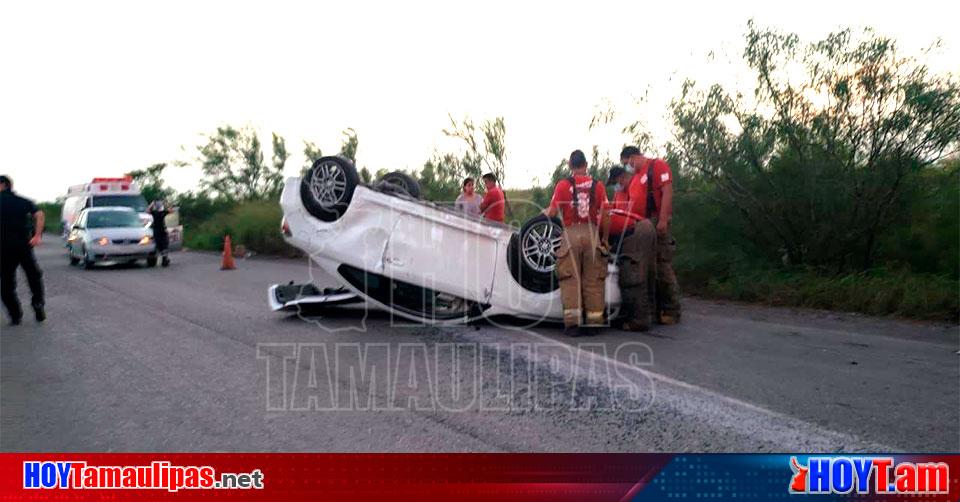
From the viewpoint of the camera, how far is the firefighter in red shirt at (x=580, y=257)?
8156 millimetres

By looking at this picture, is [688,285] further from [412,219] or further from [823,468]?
[823,468]

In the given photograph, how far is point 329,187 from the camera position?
8.91 m

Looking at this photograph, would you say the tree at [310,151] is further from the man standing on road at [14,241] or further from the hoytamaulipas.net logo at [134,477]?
the hoytamaulipas.net logo at [134,477]

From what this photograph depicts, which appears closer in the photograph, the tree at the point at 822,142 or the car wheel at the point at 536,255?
the car wheel at the point at 536,255

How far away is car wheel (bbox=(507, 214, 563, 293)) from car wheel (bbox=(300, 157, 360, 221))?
1857mm

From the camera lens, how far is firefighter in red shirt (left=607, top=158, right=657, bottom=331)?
8445 mm

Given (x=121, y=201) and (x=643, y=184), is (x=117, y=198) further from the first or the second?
(x=643, y=184)

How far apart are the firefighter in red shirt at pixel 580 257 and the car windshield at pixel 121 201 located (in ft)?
68.1

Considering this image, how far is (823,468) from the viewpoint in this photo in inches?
151

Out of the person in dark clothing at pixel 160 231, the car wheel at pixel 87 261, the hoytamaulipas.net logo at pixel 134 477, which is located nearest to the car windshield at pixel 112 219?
the person in dark clothing at pixel 160 231

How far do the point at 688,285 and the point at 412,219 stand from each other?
5.77 m

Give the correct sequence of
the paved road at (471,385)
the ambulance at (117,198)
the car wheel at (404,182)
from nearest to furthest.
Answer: the paved road at (471,385), the car wheel at (404,182), the ambulance at (117,198)

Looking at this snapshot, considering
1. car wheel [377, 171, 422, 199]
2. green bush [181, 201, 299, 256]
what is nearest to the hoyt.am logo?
car wheel [377, 171, 422, 199]

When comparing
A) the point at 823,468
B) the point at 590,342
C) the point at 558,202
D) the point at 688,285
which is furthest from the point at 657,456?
the point at 688,285
